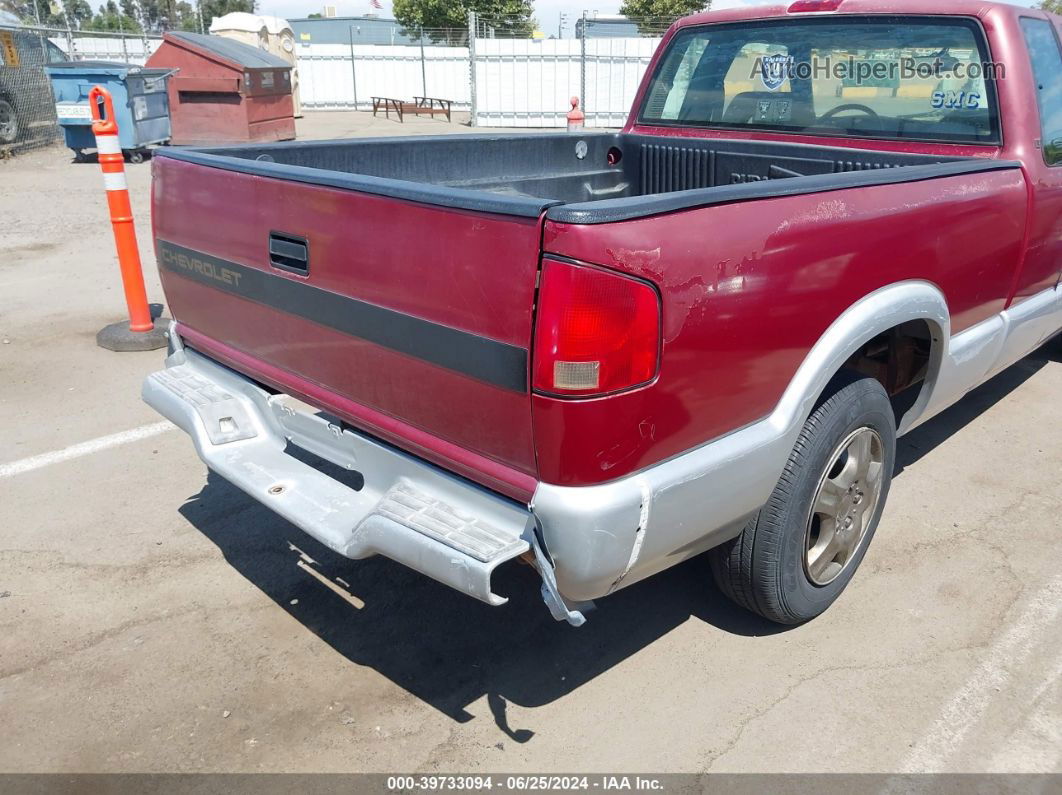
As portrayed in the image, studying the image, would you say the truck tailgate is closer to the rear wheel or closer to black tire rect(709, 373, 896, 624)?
black tire rect(709, 373, 896, 624)

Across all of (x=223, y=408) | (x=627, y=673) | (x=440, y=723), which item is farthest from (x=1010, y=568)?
(x=223, y=408)

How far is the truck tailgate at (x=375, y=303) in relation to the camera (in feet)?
6.77

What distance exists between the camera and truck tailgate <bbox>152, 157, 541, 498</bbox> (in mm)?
2062

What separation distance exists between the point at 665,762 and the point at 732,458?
34.9 inches

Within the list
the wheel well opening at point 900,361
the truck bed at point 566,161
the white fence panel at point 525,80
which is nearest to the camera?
the wheel well opening at point 900,361

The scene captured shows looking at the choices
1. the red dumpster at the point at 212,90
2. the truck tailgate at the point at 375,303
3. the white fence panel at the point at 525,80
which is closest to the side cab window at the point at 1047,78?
the truck tailgate at the point at 375,303

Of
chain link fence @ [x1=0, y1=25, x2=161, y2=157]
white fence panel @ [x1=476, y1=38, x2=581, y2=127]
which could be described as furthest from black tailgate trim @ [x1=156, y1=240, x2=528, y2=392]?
white fence panel @ [x1=476, y1=38, x2=581, y2=127]

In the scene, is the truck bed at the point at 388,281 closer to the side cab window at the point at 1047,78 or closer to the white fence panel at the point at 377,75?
the side cab window at the point at 1047,78

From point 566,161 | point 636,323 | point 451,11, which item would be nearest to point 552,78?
point 566,161

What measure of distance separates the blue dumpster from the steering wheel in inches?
481

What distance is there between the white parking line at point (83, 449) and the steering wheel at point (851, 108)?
11.8 feet

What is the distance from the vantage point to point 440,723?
102 inches

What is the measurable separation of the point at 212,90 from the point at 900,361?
46.9ft

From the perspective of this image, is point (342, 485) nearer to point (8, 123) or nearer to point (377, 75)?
point (8, 123)
